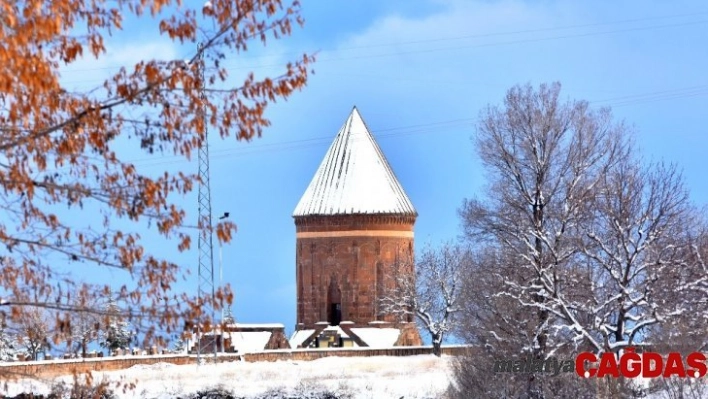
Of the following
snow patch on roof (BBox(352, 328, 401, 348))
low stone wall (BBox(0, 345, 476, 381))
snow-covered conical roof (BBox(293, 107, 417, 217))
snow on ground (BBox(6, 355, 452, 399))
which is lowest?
snow on ground (BBox(6, 355, 452, 399))

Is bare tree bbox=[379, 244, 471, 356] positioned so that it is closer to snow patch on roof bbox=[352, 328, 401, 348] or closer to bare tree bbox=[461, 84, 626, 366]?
snow patch on roof bbox=[352, 328, 401, 348]

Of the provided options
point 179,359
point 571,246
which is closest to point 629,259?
point 571,246

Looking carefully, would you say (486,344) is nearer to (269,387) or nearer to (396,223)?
(269,387)

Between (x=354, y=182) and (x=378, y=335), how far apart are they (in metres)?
7.04

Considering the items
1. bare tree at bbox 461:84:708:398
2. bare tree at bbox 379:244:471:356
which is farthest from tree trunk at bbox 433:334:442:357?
bare tree at bbox 461:84:708:398

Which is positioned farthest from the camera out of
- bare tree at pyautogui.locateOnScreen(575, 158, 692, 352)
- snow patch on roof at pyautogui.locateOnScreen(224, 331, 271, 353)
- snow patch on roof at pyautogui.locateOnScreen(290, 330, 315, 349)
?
snow patch on roof at pyautogui.locateOnScreen(290, 330, 315, 349)

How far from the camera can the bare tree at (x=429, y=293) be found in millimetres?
45094

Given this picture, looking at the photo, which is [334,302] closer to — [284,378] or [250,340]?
[250,340]

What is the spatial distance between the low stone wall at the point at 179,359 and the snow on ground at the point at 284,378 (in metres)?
0.74

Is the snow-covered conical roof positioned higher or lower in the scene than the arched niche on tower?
higher

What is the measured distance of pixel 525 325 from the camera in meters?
24.3

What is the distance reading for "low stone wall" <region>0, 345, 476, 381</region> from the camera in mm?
27797

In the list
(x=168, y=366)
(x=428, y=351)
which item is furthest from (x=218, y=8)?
(x=428, y=351)

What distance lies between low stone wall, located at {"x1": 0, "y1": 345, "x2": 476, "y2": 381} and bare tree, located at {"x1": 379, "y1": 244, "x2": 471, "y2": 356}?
1862 mm
